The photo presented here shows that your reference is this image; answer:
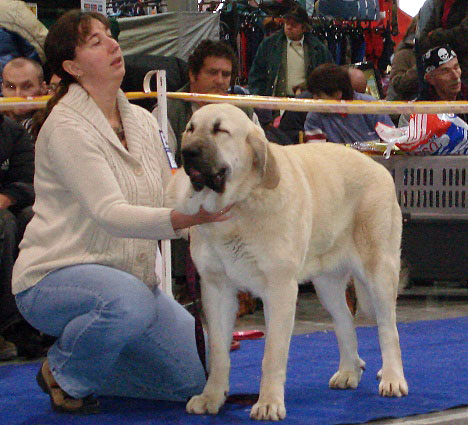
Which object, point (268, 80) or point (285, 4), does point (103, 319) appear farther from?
point (285, 4)

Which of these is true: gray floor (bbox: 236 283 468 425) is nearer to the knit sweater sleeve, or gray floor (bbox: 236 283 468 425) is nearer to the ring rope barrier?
the ring rope barrier

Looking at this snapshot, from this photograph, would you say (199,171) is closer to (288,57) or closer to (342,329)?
(342,329)

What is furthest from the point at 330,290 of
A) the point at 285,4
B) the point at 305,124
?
the point at 285,4

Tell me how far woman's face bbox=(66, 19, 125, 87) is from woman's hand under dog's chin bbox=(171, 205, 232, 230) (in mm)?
602

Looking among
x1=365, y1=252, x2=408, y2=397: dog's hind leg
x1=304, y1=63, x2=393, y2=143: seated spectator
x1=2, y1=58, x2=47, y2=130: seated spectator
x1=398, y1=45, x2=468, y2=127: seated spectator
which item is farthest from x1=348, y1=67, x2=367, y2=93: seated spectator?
x1=365, y1=252, x2=408, y2=397: dog's hind leg

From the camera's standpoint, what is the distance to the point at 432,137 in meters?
4.99

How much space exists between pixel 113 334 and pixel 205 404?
37cm

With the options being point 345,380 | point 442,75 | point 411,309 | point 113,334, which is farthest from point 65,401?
point 442,75

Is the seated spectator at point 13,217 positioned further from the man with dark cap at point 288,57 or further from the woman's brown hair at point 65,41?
the man with dark cap at point 288,57

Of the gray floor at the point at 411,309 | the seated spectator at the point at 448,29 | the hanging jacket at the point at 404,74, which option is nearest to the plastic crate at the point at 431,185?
the gray floor at the point at 411,309

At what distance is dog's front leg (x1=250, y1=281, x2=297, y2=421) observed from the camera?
2.60 metres

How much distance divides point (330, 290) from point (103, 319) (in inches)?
37.0

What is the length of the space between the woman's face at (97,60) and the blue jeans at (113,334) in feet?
2.04

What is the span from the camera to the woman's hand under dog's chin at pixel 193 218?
8.20 ft
